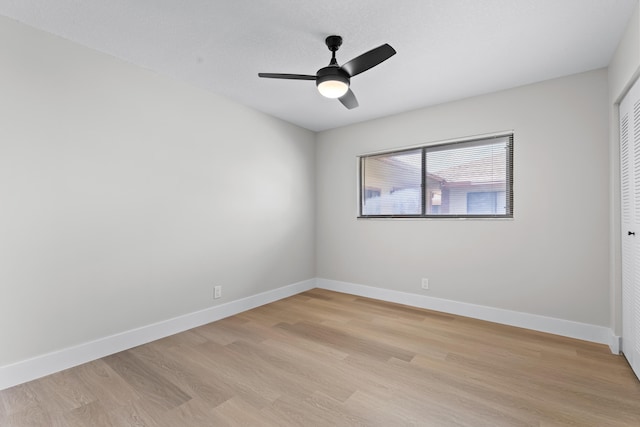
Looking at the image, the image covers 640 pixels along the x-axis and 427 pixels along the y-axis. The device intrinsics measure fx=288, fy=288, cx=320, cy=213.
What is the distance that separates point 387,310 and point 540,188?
204 centimetres

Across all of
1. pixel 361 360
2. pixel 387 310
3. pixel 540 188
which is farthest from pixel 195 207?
pixel 540 188

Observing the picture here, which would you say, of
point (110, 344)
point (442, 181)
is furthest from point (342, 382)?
point (442, 181)

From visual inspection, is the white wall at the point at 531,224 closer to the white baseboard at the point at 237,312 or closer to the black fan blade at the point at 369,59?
the white baseboard at the point at 237,312

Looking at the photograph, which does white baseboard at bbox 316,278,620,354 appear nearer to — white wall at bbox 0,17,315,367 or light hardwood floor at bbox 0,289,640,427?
light hardwood floor at bbox 0,289,640,427

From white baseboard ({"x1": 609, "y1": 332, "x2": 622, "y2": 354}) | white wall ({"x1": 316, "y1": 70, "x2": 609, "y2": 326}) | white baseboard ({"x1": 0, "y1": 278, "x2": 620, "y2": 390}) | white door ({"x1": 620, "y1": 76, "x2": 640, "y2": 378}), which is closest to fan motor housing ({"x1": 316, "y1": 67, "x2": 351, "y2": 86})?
white wall ({"x1": 316, "y1": 70, "x2": 609, "y2": 326})

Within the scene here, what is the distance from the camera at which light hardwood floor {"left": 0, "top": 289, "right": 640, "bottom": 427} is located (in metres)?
1.63

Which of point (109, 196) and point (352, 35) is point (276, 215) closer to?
point (109, 196)

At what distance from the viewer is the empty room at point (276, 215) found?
1.84m

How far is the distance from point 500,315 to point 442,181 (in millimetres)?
1581

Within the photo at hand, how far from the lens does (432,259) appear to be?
3465 millimetres

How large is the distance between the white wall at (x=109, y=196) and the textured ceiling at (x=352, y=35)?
30 cm

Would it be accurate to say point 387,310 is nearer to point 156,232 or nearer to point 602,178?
point 602,178

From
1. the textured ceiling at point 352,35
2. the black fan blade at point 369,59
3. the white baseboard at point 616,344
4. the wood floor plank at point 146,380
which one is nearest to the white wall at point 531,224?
the white baseboard at point 616,344

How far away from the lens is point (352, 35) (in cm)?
211
